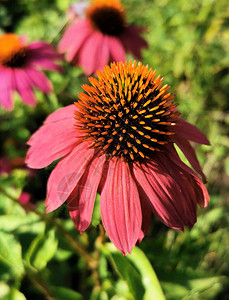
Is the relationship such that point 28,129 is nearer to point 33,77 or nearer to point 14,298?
point 33,77

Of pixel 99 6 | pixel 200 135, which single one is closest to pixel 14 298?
pixel 200 135

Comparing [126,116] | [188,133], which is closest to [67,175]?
[126,116]

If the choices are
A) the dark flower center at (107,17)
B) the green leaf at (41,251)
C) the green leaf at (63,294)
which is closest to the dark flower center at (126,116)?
the green leaf at (41,251)

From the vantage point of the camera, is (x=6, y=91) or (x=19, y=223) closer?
(x=19, y=223)

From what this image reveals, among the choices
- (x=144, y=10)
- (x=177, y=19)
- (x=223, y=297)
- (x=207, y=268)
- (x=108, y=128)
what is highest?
(x=144, y=10)

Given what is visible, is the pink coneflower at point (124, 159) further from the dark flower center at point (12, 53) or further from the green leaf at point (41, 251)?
the dark flower center at point (12, 53)

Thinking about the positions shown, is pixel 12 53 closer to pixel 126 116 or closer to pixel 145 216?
pixel 126 116

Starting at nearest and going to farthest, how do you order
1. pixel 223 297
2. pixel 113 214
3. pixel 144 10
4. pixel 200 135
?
1. pixel 113 214
2. pixel 200 135
3. pixel 223 297
4. pixel 144 10

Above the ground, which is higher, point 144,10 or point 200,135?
point 144,10
